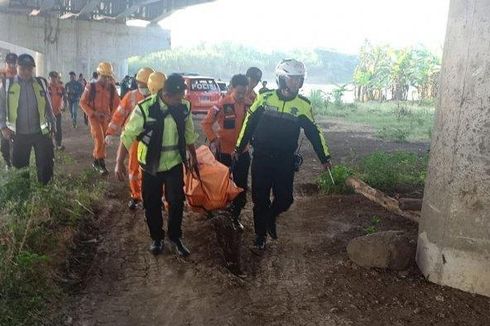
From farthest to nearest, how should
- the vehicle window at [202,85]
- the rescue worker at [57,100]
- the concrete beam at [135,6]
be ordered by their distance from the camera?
the concrete beam at [135,6]
the vehicle window at [202,85]
the rescue worker at [57,100]

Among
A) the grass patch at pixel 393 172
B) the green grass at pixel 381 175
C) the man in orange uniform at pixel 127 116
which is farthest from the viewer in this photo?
the grass patch at pixel 393 172

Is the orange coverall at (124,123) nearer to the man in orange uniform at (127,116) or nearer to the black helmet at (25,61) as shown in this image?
the man in orange uniform at (127,116)

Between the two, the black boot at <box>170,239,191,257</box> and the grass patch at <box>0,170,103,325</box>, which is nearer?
the grass patch at <box>0,170,103,325</box>

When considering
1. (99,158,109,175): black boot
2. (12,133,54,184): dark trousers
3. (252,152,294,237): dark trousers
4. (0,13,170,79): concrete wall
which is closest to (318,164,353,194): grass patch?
(252,152,294,237): dark trousers

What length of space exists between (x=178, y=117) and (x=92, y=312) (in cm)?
192

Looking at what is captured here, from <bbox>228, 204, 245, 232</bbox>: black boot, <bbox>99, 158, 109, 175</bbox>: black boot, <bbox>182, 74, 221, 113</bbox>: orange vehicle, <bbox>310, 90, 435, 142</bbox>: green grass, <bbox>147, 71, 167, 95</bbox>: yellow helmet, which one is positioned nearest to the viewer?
<bbox>147, 71, 167, 95</bbox>: yellow helmet

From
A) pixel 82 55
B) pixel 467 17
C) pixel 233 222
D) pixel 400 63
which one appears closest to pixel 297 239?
pixel 233 222

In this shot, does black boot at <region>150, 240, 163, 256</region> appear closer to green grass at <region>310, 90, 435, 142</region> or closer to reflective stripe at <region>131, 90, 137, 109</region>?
reflective stripe at <region>131, 90, 137, 109</region>

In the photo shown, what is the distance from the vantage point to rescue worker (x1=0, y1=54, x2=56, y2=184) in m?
6.05

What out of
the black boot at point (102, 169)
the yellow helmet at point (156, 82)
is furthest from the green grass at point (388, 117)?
the yellow helmet at point (156, 82)

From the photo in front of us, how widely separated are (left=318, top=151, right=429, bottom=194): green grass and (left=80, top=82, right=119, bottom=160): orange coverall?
12.0ft

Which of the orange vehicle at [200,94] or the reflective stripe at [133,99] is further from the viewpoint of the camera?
the orange vehicle at [200,94]

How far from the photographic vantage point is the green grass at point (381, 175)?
7.81 m

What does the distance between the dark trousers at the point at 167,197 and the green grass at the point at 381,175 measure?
334 centimetres
